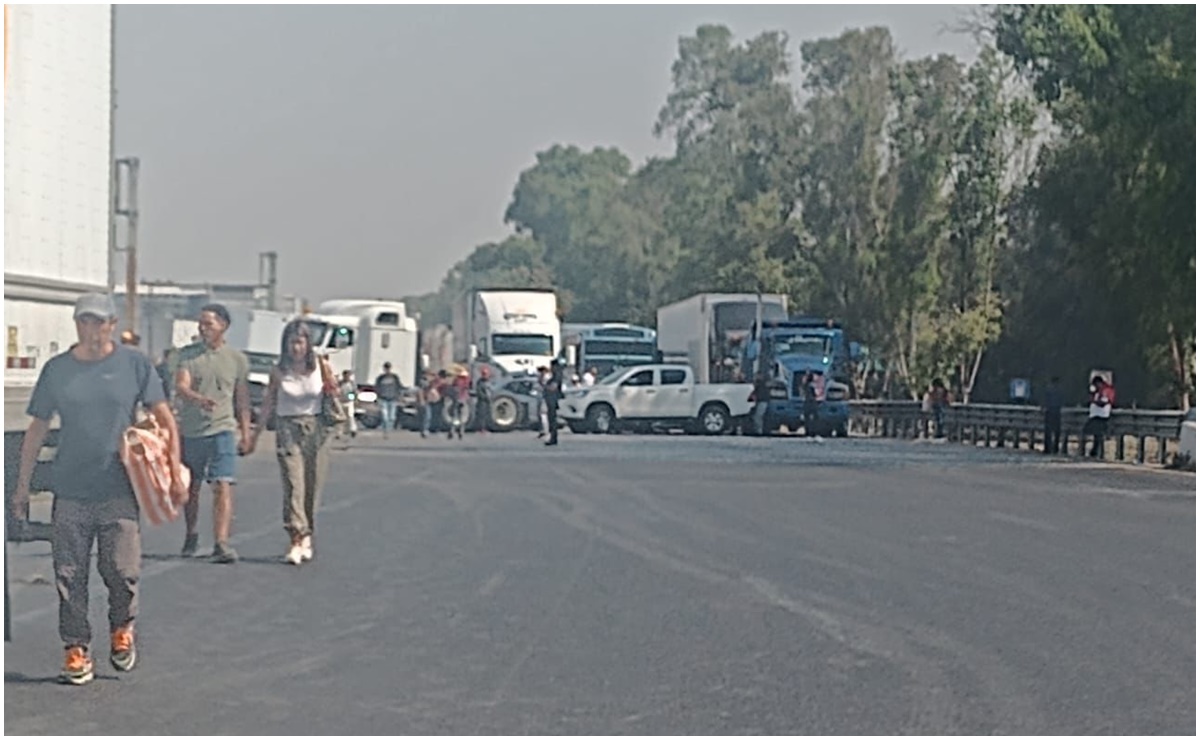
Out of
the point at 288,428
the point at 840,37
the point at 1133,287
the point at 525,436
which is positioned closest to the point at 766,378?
the point at 525,436

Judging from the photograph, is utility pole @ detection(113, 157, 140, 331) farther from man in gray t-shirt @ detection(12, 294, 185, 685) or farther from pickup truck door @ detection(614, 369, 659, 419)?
man in gray t-shirt @ detection(12, 294, 185, 685)

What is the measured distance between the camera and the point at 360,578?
1396 centimetres

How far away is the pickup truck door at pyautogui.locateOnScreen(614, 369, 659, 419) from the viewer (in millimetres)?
46844

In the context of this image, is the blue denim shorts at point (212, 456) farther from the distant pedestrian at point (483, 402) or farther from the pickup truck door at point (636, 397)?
the pickup truck door at point (636, 397)

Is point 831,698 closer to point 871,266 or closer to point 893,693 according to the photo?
point 893,693

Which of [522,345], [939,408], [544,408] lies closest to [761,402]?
[939,408]

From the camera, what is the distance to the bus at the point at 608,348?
5963 centimetres

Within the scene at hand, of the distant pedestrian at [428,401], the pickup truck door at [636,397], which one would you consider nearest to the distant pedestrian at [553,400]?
the distant pedestrian at [428,401]

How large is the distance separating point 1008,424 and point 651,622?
2970cm

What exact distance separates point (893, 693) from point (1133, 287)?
28287 mm

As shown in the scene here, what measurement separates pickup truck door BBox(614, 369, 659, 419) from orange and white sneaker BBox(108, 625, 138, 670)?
37088 millimetres

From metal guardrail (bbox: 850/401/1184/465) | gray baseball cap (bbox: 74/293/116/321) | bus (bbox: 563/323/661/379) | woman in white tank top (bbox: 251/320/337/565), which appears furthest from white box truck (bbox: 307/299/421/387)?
gray baseball cap (bbox: 74/293/116/321)

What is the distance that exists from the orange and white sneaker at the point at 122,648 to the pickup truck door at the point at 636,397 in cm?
3709

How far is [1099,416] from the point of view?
34.2m
